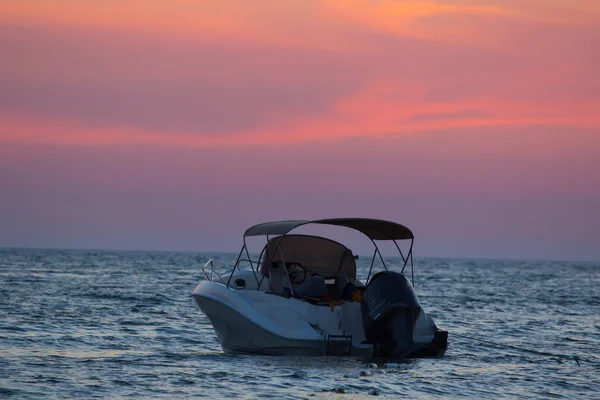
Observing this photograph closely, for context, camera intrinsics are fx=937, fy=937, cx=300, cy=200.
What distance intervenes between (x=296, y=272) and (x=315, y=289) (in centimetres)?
104

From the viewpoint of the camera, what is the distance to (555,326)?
3030 cm

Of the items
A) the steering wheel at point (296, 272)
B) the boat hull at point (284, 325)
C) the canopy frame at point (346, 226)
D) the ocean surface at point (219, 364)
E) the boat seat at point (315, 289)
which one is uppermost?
the canopy frame at point (346, 226)

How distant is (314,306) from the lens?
738 inches

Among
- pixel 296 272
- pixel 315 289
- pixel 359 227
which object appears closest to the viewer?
pixel 315 289

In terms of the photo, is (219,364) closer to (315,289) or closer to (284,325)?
(284,325)

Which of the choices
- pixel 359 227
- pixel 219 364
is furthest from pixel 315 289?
pixel 219 364

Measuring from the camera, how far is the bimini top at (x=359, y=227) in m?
19.6

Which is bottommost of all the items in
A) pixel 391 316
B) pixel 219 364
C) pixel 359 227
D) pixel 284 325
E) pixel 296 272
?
pixel 219 364

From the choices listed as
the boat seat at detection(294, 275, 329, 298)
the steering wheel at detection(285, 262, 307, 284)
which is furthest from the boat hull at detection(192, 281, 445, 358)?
the steering wheel at detection(285, 262, 307, 284)

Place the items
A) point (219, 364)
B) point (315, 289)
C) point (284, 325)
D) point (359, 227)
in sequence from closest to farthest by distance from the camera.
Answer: point (219, 364), point (284, 325), point (315, 289), point (359, 227)

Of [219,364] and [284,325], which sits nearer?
[219,364]

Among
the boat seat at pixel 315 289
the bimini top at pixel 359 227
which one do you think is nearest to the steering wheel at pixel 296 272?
the boat seat at pixel 315 289

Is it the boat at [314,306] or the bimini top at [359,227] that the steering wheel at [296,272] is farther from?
the bimini top at [359,227]

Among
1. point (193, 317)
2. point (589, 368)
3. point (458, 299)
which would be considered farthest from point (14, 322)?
point (458, 299)
